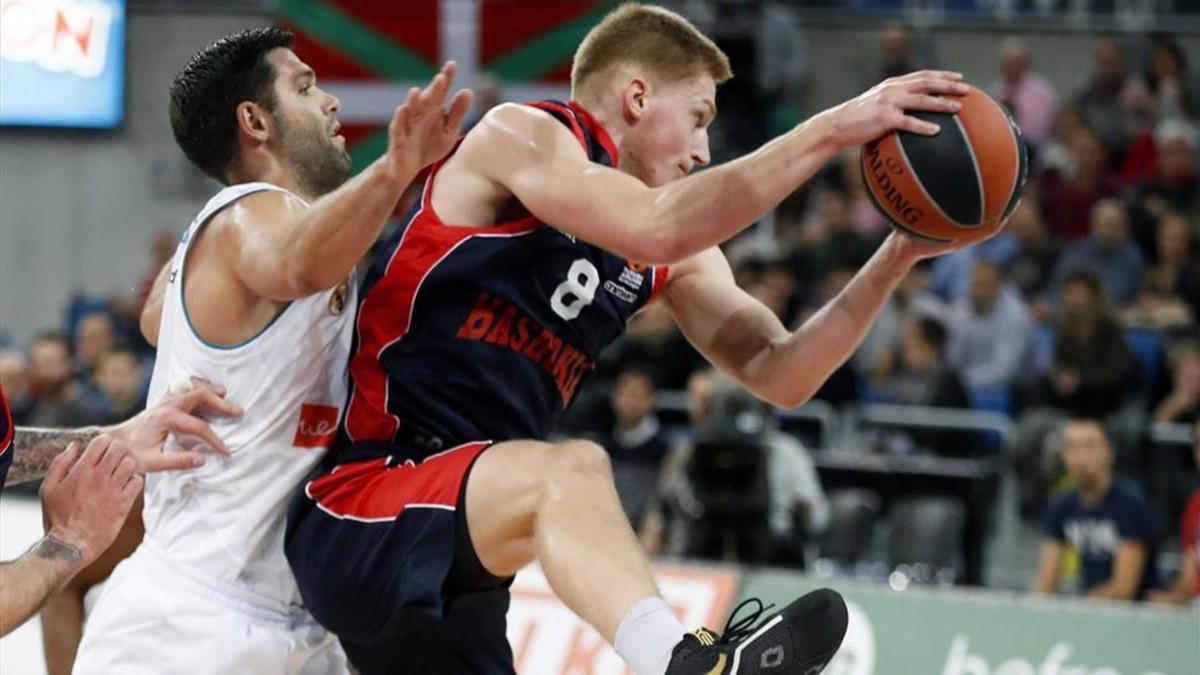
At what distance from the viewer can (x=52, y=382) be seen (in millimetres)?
11539

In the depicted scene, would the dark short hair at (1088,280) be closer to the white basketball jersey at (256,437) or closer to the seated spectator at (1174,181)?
the seated spectator at (1174,181)

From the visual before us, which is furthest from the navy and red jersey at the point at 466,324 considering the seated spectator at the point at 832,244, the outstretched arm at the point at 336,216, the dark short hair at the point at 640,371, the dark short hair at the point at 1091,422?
the seated spectator at the point at 832,244

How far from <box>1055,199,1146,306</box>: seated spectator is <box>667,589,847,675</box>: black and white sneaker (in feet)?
26.2

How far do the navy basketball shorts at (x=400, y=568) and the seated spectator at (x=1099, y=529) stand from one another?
4996 millimetres

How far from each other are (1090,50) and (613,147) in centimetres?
1040

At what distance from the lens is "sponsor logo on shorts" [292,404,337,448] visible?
4422 mm

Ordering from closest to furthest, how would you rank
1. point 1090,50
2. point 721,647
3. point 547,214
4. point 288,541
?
point 721,647 < point 547,214 < point 288,541 < point 1090,50

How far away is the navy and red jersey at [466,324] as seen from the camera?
4.19 meters

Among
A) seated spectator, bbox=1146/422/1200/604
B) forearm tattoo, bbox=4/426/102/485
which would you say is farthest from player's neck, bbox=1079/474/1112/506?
forearm tattoo, bbox=4/426/102/485

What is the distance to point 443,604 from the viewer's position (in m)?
4.12

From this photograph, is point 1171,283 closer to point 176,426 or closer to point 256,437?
point 256,437

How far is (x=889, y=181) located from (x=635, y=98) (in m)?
0.75

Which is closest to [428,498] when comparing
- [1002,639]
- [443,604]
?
[443,604]

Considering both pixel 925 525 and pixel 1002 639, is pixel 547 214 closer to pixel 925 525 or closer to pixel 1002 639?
pixel 1002 639
